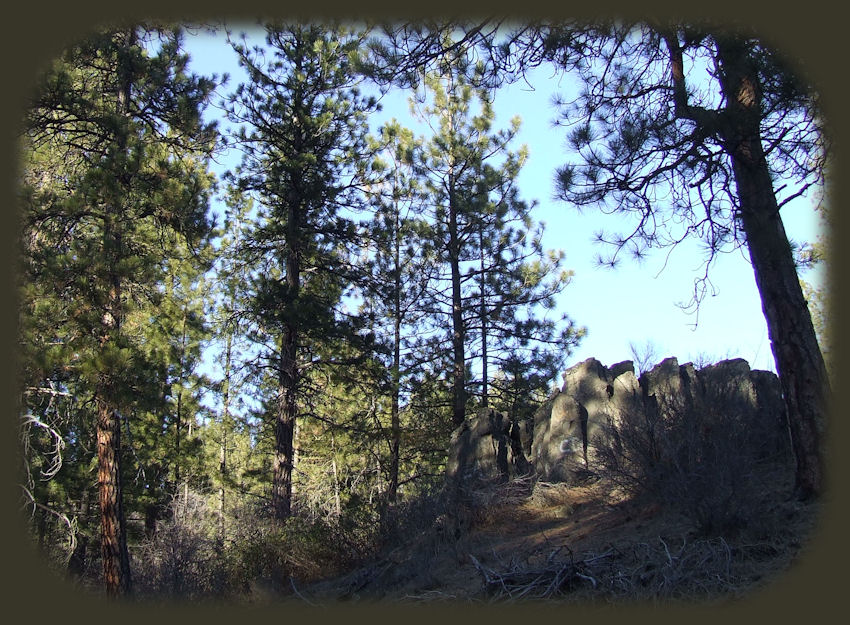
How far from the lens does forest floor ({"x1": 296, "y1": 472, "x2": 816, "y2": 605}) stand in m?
5.56

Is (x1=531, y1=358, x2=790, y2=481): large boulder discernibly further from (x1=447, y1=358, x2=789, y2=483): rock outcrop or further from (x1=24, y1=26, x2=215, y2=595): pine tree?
(x1=24, y1=26, x2=215, y2=595): pine tree

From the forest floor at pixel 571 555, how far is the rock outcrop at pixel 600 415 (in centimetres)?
84

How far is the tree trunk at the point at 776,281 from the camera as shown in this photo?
683 centimetres

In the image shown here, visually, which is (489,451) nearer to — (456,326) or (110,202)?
(456,326)

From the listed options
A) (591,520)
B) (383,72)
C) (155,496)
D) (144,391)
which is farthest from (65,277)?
(155,496)

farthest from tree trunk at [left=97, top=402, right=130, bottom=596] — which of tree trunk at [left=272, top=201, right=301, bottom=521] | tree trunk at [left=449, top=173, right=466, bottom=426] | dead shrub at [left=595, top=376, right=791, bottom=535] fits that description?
tree trunk at [left=449, top=173, right=466, bottom=426]

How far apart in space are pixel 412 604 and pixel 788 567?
3.81m

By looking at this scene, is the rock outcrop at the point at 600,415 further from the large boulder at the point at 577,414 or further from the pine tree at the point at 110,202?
the pine tree at the point at 110,202

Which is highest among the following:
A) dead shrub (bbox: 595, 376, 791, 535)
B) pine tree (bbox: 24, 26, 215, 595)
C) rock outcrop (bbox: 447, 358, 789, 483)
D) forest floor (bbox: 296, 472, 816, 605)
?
pine tree (bbox: 24, 26, 215, 595)

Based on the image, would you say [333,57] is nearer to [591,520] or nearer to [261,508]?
[261,508]

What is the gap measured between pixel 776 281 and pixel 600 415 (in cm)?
469

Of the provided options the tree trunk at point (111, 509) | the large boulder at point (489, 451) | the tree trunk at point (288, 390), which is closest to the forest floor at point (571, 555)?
the large boulder at point (489, 451)

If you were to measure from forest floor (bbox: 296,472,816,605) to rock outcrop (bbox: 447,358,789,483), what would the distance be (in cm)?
84

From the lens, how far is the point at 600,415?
11.3 m
